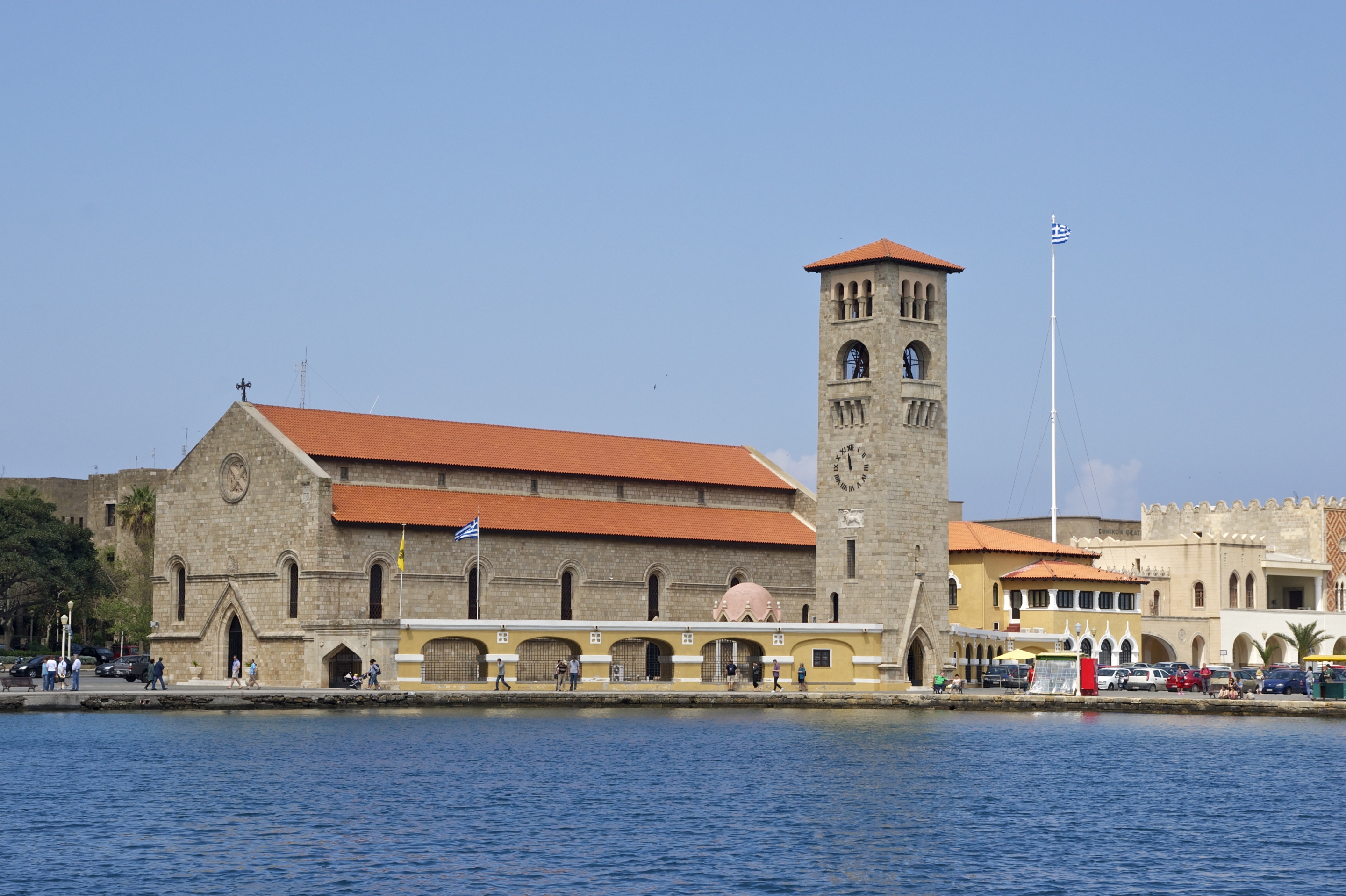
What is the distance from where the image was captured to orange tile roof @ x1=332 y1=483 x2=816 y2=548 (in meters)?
73.4

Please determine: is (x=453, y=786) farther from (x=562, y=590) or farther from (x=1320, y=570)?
(x=1320, y=570)

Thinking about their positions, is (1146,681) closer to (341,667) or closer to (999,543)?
(999,543)

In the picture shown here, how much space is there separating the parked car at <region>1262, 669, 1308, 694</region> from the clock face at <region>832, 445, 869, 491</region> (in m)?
18.5

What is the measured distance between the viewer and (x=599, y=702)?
69875mm

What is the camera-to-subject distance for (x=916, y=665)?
78500mm

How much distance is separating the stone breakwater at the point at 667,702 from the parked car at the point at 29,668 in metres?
7.57

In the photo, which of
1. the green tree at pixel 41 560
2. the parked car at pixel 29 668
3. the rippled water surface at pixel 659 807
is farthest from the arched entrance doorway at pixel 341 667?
the green tree at pixel 41 560

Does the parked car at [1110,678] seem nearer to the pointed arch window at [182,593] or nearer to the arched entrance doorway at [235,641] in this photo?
the arched entrance doorway at [235,641]

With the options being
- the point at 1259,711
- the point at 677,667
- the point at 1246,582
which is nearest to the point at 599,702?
the point at 677,667

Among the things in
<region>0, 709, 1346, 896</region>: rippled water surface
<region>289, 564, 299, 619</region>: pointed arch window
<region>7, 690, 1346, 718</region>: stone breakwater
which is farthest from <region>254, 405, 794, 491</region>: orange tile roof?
<region>0, 709, 1346, 896</region>: rippled water surface

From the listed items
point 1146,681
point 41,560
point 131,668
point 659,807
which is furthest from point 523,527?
point 659,807

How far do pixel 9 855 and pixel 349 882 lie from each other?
716 centimetres

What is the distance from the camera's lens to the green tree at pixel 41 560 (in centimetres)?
9450

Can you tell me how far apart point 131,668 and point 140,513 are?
78.7 feet
